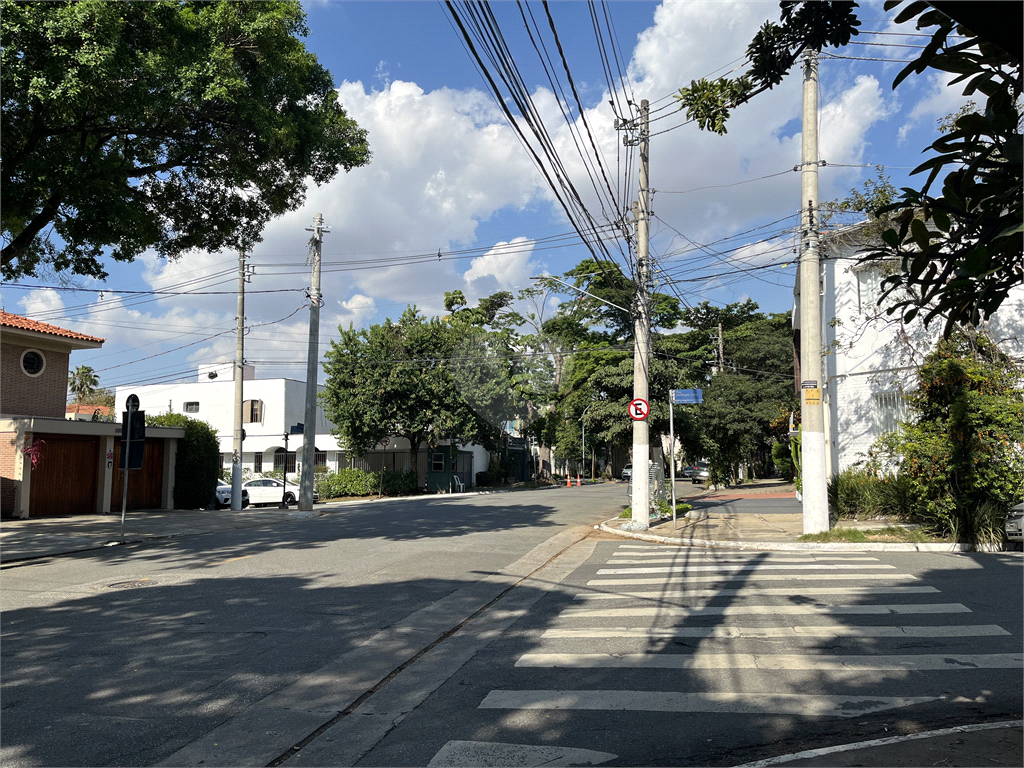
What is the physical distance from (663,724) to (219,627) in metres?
5.16

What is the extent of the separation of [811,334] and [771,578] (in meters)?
6.82

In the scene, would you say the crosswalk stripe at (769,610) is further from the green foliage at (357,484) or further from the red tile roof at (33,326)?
the green foliage at (357,484)

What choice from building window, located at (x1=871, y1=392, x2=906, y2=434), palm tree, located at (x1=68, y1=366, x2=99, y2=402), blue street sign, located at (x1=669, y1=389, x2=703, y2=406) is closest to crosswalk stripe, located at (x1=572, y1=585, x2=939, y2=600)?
blue street sign, located at (x1=669, y1=389, x2=703, y2=406)

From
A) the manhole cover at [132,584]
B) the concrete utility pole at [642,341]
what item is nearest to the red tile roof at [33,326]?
the manhole cover at [132,584]

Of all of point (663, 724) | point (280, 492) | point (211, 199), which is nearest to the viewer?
point (663, 724)

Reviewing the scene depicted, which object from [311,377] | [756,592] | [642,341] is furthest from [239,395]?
[756,592]

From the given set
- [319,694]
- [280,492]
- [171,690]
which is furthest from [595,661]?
[280,492]

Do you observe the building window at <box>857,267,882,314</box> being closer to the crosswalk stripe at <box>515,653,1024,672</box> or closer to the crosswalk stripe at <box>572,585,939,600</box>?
the crosswalk stripe at <box>572,585,939,600</box>

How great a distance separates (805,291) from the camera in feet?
51.7

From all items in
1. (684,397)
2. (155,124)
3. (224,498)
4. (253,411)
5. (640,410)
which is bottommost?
(224,498)

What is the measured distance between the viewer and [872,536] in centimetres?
1456

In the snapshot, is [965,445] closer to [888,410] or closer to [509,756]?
[888,410]

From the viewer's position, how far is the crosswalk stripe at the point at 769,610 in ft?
27.4

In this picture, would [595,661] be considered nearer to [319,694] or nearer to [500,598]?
[319,694]
